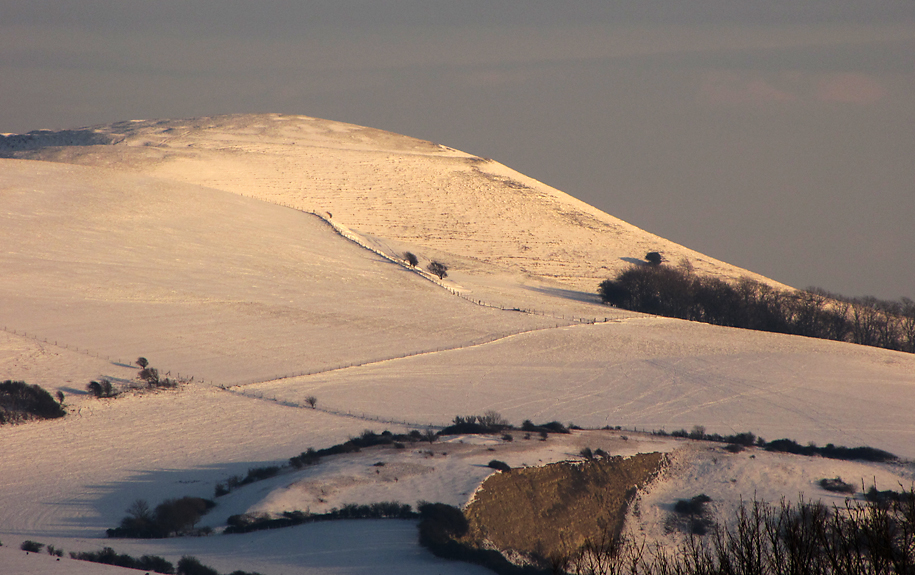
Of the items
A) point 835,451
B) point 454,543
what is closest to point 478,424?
point 454,543

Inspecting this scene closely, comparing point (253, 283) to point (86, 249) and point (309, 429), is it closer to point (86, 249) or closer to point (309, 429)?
point (86, 249)

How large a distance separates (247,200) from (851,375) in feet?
197

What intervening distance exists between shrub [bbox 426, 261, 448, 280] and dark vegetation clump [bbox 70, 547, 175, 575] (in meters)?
46.9

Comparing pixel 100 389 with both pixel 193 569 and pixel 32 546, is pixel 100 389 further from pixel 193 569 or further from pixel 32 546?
pixel 193 569

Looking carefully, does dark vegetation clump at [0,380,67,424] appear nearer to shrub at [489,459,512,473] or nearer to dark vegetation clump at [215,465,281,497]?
dark vegetation clump at [215,465,281,497]

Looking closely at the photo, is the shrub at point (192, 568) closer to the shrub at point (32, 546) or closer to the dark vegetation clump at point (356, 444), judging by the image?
the shrub at point (32, 546)

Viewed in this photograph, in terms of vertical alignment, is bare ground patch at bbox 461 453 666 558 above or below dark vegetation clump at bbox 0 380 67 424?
below

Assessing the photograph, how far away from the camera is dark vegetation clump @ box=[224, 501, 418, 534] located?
19.6m

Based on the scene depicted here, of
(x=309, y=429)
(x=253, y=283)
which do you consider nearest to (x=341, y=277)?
(x=253, y=283)

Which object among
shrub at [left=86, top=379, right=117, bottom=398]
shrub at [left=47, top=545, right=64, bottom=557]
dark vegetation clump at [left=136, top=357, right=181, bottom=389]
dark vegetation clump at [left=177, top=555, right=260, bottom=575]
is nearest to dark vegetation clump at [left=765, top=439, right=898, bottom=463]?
dark vegetation clump at [left=177, top=555, right=260, bottom=575]

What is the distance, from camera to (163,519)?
2025 cm

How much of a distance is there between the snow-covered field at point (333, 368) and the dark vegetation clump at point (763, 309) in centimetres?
456

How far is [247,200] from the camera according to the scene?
3187 inches

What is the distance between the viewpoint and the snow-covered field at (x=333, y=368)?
2191cm
